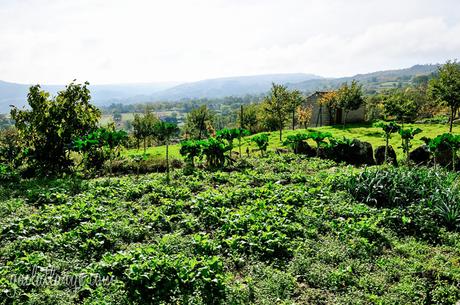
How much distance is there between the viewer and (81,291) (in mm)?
6836

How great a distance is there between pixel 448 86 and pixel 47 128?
3278 cm

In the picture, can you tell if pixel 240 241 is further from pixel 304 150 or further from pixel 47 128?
→ pixel 304 150

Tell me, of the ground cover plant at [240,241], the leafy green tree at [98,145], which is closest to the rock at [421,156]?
the ground cover plant at [240,241]

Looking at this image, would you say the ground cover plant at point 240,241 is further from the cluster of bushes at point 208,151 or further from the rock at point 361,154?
the rock at point 361,154

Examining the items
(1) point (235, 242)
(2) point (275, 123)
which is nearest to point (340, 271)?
(1) point (235, 242)

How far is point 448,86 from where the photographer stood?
107 ft

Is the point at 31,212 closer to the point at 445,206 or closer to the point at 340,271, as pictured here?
the point at 340,271

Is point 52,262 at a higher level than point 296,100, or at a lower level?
lower

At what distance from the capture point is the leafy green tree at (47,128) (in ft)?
59.6

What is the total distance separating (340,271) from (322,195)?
5.11m

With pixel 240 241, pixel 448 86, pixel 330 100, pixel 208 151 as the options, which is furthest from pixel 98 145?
pixel 330 100

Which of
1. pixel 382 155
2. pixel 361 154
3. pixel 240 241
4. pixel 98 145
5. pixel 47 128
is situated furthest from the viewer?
pixel 361 154

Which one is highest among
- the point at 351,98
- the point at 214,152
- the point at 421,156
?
the point at 351,98

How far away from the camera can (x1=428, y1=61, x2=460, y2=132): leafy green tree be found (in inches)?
1271
